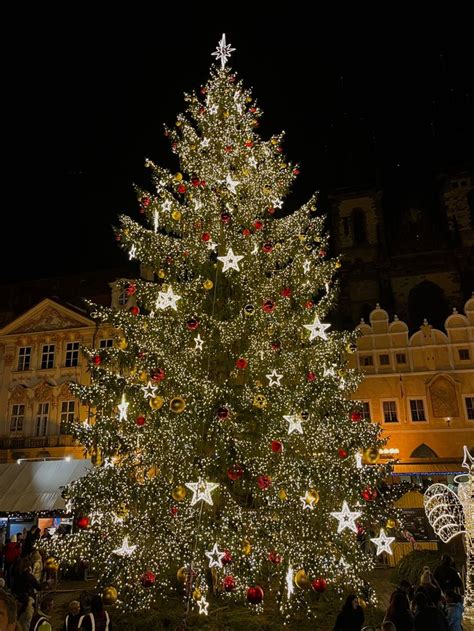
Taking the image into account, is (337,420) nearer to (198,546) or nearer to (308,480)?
(308,480)

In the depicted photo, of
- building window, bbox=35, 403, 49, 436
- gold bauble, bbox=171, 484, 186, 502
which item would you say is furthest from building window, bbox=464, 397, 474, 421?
building window, bbox=35, 403, 49, 436

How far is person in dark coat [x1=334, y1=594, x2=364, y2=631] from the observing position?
6312 millimetres

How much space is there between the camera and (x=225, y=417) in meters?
8.04

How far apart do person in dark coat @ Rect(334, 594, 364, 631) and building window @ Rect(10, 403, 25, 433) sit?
22202 mm

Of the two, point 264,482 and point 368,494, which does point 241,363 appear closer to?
point 264,482

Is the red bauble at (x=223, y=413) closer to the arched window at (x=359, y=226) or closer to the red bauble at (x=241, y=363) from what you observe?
the red bauble at (x=241, y=363)

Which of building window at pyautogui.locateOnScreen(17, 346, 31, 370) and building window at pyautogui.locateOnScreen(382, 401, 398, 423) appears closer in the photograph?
building window at pyautogui.locateOnScreen(382, 401, 398, 423)

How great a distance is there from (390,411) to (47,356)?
56.7 feet

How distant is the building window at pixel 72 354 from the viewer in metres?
25.8

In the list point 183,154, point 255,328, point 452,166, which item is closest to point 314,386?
point 255,328

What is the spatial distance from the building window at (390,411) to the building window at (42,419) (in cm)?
1615

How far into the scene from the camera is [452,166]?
30.6 metres

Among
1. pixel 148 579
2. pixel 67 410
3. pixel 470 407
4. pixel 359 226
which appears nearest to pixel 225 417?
pixel 148 579

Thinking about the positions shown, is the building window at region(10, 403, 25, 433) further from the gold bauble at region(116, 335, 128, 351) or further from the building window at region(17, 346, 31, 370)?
the gold bauble at region(116, 335, 128, 351)
